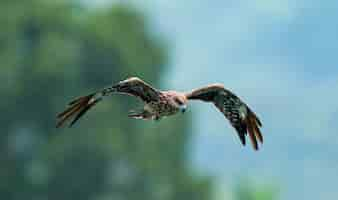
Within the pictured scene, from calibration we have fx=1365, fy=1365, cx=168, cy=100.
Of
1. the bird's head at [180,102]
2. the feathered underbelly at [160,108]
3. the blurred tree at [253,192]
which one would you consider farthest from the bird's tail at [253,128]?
the blurred tree at [253,192]

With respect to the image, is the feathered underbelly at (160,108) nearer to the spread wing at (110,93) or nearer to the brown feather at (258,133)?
the spread wing at (110,93)

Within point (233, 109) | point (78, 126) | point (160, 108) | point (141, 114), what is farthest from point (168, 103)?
point (78, 126)

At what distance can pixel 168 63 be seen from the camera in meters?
54.8

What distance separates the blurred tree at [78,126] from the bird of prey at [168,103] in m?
32.0

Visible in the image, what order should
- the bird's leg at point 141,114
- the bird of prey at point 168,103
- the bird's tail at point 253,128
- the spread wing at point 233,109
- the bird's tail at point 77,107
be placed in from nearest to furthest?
the bird's leg at point 141,114
the bird of prey at point 168,103
the bird's tail at point 77,107
the spread wing at point 233,109
the bird's tail at point 253,128

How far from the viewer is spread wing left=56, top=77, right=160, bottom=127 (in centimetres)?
1295

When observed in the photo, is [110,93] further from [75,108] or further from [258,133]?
[258,133]

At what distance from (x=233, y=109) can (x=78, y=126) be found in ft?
108

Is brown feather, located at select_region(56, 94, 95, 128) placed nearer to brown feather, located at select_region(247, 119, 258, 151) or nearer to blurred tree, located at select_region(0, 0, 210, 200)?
brown feather, located at select_region(247, 119, 258, 151)

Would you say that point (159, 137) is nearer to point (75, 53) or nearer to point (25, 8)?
point (75, 53)

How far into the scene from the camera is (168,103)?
519 inches

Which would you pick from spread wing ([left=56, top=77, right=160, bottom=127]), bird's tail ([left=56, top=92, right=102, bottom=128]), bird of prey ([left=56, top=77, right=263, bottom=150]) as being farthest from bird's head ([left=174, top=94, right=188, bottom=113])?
bird's tail ([left=56, top=92, right=102, bottom=128])

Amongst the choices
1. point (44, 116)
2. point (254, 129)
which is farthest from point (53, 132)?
point (254, 129)

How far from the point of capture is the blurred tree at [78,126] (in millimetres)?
47844
